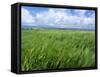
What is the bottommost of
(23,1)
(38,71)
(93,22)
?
(38,71)

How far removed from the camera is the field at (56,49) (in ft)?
9.23

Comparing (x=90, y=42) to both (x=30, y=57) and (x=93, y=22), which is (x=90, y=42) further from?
(x=30, y=57)

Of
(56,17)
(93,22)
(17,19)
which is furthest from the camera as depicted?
(93,22)

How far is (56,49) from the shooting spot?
9.66 feet

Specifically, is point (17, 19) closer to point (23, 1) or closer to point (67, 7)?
point (23, 1)

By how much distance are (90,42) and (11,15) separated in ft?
2.96

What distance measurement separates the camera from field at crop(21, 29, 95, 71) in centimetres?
281

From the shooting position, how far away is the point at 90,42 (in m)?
3.14

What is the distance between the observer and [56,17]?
2.94 metres

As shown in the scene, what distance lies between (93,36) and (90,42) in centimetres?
7

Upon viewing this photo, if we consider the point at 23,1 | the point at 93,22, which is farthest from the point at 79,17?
the point at 23,1

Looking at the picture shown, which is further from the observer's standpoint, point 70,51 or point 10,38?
point 70,51

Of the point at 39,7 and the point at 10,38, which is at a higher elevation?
the point at 39,7

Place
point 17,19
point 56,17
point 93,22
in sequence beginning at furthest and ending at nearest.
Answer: point 93,22
point 56,17
point 17,19
